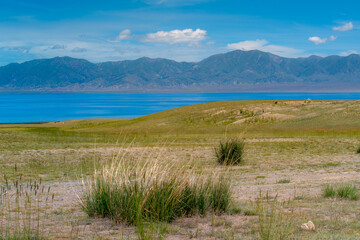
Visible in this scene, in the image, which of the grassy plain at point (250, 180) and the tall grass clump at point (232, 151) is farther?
the tall grass clump at point (232, 151)

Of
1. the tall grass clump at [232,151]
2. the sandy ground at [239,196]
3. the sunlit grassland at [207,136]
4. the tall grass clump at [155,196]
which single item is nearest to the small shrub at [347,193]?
the sandy ground at [239,196]

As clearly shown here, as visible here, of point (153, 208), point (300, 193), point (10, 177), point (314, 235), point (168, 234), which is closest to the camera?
point (314, 235)

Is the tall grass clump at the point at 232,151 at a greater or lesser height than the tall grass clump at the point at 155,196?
lesser

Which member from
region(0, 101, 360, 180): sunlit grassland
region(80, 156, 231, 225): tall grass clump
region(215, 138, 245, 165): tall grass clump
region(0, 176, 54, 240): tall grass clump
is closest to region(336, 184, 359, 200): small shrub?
region(80, 156, 231, 225): tall grass clump

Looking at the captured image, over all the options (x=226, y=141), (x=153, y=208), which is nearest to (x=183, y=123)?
(x=226, y=141)

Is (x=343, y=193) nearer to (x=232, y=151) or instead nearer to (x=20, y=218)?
(x=20, y=218)

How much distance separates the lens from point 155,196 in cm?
621

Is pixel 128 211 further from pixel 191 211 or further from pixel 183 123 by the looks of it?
pixel 183 123

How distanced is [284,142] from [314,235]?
1814 cm

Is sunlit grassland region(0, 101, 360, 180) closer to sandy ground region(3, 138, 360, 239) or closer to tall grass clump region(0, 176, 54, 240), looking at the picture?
sandy ground region(3, 138, 360, 239)

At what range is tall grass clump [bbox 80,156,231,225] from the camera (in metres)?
6.07

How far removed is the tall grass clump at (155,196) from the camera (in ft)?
19.9

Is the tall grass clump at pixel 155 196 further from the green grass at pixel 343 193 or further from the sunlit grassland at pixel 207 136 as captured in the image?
the green grass at pixel 343 193

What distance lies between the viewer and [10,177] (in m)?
11.2
